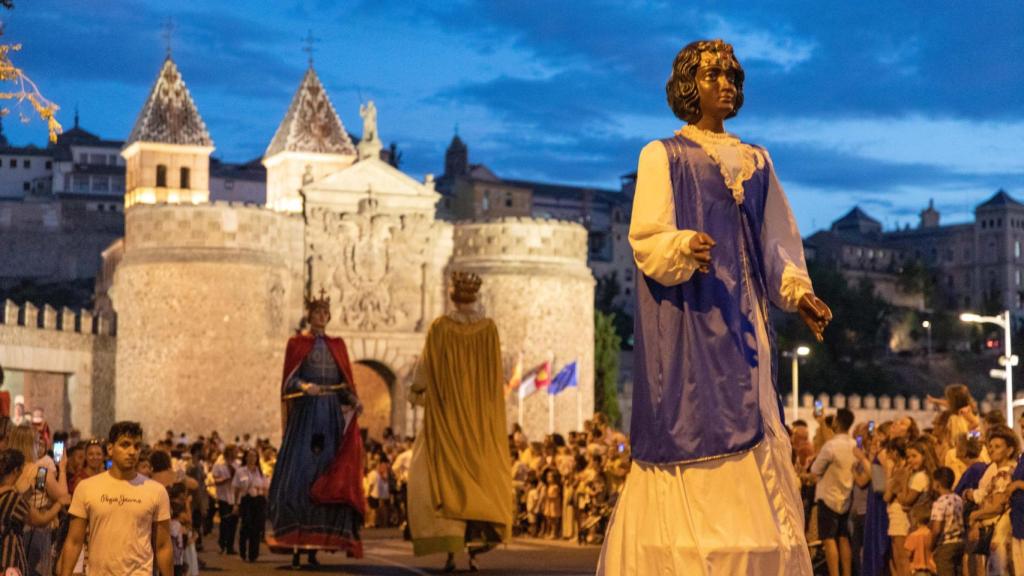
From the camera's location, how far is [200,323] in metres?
46.4

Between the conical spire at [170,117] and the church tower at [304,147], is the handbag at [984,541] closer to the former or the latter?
the conical spire at [170,117]

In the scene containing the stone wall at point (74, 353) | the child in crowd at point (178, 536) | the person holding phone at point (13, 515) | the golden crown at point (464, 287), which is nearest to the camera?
the person holding phone at point (13, 515)

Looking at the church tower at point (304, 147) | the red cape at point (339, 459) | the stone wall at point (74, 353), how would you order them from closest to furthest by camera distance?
the red cape at point (339, 459) → the stone wall at point (74, 353) → the church tower at point (304, 147)

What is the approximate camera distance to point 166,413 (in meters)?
45.8

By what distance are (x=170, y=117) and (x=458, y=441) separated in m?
38.7

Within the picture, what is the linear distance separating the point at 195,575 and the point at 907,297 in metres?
112

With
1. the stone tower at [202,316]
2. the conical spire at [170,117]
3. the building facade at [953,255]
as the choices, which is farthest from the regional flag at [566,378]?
the building facade at [953,255]

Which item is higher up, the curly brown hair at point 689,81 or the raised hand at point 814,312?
the curly brown hair at point 689,81

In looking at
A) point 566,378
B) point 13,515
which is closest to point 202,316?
point 566,378

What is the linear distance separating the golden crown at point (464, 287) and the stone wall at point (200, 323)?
103 feet

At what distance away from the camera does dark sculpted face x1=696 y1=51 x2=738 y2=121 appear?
7.25 m

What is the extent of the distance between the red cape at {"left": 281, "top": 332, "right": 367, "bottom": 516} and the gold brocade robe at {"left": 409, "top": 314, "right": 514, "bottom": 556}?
475mm

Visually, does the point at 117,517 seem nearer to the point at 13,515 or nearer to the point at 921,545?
the point at 13,515

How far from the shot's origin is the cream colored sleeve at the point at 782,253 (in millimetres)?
7004
